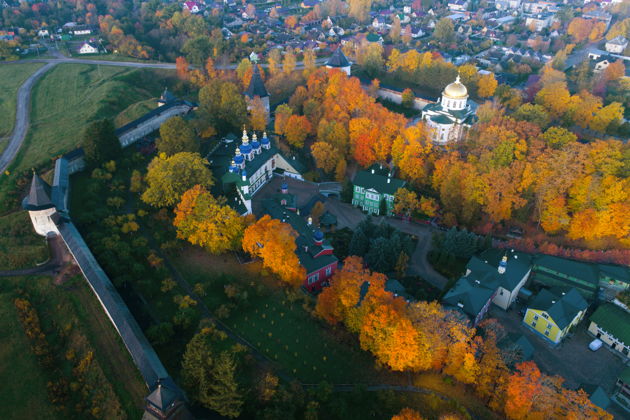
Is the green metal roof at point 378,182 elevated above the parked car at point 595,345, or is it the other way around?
the green metal roof at point 378,182

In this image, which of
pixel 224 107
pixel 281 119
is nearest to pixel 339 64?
pixel 281 119

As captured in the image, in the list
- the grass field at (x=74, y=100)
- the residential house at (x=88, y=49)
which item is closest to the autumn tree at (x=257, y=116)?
the grass field at (x=74, y=100)

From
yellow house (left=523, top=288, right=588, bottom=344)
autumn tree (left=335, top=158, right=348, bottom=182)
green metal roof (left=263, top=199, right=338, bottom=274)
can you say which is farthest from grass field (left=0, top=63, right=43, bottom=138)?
yellow house (left=523, top=288, right=588, bottom=344)

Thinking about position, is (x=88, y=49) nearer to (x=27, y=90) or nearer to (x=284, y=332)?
(x=27, y=90)

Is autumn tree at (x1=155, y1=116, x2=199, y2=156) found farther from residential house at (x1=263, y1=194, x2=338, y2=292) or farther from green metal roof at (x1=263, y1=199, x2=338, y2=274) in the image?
residential house at (x1=263, y1=194, x2=338, y2=292)

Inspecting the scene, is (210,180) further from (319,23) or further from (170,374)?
(319,23)

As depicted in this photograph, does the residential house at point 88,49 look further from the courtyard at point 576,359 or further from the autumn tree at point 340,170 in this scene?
the courtyard at point 576,359

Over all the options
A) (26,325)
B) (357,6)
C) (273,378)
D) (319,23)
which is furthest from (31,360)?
(357,6)
